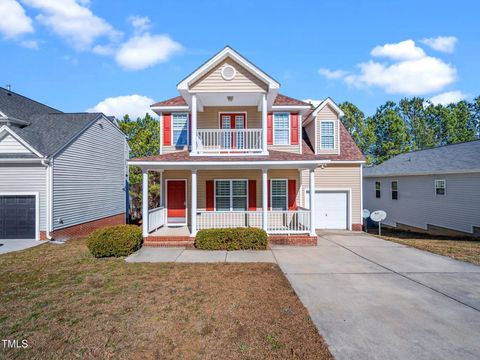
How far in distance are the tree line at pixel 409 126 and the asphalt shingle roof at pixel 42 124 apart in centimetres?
3098

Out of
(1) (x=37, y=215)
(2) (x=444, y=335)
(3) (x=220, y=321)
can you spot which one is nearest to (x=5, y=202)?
(1) (x=37, y=215)

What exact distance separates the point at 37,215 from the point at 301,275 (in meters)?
12.0

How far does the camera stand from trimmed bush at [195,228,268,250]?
944 centimetres

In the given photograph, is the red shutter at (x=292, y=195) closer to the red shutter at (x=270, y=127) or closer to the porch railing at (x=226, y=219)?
the porch railing at (x=226, y=219)

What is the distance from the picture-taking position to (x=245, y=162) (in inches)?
384

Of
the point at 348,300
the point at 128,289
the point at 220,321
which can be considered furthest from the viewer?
the point at 128,289

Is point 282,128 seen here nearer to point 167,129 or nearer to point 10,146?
point 167,129

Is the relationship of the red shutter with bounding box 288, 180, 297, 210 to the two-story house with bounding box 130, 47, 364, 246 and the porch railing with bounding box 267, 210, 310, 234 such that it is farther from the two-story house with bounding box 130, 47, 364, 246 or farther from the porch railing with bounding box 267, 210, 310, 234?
the porch railing with bounding box 267, 210, 310, 234

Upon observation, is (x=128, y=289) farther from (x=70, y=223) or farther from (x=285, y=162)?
(x=70, y=223)

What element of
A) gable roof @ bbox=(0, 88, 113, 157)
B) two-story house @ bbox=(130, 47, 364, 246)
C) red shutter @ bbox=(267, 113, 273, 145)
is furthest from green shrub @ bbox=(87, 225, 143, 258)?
red shutter @ bbox=(267, 113, 273, 145)

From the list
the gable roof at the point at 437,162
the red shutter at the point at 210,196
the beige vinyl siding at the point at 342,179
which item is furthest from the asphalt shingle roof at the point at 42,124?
the gable roof at the point at 437,162

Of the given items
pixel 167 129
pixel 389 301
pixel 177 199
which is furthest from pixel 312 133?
pixel 389 301

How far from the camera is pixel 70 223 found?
12859mm

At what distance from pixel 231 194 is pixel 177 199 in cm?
281
